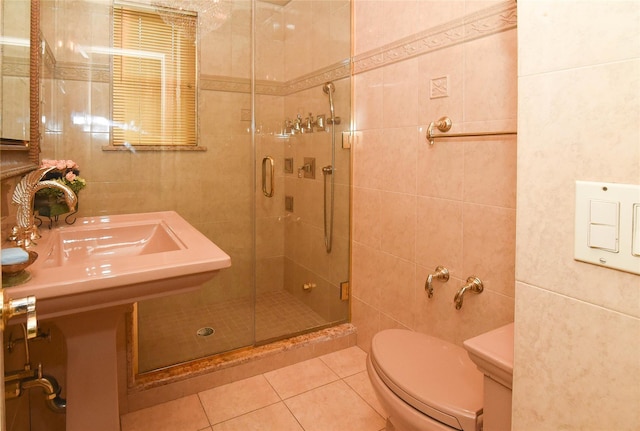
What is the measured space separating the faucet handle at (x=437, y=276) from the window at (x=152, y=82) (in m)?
1.56

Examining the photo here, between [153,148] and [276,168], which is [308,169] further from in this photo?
[153,148]

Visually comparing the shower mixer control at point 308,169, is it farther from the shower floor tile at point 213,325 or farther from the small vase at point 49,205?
the small vase at point 49,205

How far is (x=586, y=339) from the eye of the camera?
654mm

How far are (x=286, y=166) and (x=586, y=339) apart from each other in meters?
2.12

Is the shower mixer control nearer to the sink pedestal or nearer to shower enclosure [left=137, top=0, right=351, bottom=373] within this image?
shower enclosure [left=137, top=0, right=351, bottom=373]

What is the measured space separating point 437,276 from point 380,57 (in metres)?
1.19

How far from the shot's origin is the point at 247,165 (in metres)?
2.49

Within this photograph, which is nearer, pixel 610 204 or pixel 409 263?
pixel 610 204

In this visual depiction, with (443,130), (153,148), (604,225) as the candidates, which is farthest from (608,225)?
(153,148)

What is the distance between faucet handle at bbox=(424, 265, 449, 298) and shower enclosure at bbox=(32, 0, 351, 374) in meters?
0.79

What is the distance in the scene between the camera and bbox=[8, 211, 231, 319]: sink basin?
3.14 feet

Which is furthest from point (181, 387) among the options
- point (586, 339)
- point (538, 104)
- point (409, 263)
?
point (538, 104)

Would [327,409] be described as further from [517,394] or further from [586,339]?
[586,339]

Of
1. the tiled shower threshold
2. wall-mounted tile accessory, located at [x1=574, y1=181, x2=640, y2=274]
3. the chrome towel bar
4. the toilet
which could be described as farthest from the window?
wall-mounted tile accessory, located at [x1=574, y1=181, x2=640, y2=274]
